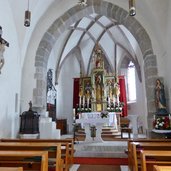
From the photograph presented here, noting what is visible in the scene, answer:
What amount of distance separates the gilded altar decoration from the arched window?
6.33ft

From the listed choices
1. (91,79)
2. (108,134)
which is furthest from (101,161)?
(91,79)

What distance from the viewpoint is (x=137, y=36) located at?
7.88 meters

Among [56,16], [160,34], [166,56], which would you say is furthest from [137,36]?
[56,16]

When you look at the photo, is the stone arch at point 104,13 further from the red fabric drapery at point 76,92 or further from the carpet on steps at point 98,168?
the red fabric drapery at point 76,92

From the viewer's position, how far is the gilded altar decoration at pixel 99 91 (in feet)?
37.6

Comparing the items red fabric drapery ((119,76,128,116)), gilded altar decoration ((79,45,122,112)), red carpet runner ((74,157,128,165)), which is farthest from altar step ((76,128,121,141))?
red carpet runner ((74,157,128,165))

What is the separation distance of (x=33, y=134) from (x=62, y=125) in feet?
17.3

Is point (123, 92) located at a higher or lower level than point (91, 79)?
lower

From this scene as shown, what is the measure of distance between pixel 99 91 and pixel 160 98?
5361 mm

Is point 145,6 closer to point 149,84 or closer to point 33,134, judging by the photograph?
point 149,84

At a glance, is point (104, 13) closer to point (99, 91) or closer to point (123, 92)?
point (99, 91)

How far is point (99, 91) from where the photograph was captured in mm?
11734

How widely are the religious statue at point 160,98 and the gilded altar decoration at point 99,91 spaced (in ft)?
15.4

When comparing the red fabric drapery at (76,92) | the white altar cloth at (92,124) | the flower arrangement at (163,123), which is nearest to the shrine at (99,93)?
the red fabric drapery at (76,92)
